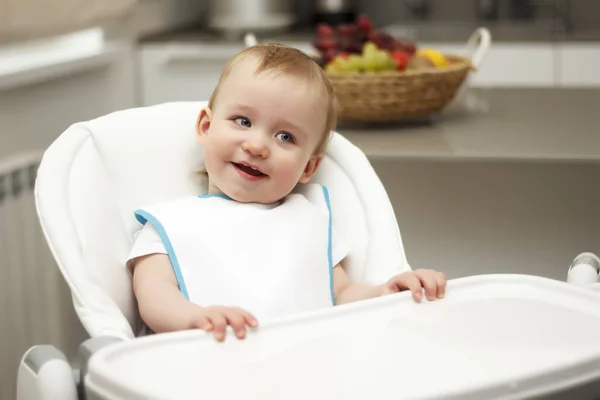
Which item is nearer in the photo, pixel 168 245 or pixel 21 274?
pixel 168 245

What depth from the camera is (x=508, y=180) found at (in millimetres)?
1900

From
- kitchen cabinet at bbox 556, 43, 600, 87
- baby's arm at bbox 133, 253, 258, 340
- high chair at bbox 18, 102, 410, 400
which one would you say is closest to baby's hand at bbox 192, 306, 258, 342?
baby's arm at bbox 133, 253, 258, 340

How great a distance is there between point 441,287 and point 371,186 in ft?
0.92

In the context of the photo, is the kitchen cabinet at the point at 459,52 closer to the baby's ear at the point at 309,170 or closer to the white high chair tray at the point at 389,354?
the baby's ear at the point at 309,170

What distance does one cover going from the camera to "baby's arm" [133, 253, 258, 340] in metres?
0.94

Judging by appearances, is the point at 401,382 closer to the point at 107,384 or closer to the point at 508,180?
the point at 107,384

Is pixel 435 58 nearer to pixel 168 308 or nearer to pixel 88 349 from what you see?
pixel 168 308

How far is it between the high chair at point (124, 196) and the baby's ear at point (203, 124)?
6 cm

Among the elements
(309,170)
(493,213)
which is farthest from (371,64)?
(309,170)

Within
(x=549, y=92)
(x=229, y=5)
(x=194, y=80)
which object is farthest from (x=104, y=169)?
(x=229, y=5)

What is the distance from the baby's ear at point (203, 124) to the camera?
121 cm

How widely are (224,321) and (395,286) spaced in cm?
29

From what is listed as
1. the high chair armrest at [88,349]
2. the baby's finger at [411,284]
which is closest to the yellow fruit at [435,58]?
the baby's finger at [411,284]

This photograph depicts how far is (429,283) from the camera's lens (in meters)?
1.05
